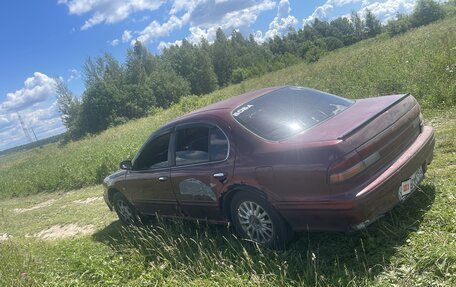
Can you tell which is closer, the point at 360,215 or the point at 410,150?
the point at 360,215

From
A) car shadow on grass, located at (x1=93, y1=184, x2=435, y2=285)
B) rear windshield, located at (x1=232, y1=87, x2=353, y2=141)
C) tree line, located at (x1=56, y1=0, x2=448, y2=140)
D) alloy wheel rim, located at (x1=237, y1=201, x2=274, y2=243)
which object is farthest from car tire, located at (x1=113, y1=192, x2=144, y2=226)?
tree line, located at (x1=56, y1=0, x2=448, y2=140)

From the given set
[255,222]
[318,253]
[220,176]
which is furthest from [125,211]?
[318,253]

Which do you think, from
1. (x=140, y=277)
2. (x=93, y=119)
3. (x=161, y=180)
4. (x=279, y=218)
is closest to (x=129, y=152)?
(x=161, y=180)

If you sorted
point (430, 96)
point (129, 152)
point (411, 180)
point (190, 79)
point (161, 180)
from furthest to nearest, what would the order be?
point (190, 79), point (129, 152), point (430, 96), point (161, 180), point (411, 180)

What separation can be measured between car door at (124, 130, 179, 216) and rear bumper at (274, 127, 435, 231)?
1.97 meters

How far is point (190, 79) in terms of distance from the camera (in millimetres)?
74062

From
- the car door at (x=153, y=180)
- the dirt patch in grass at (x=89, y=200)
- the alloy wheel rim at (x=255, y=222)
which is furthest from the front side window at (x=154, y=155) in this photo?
the dirt patch in grass at (x=89, y=200)

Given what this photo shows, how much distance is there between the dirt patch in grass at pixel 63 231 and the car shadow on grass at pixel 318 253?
3.33m

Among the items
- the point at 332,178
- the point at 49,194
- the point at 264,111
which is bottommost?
the point at 49,194

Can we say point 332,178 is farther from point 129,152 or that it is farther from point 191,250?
point 129,152

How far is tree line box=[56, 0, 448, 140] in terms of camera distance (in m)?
62.0

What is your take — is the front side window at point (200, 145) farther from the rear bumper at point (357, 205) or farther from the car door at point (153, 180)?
the rear bumper at point (357, 205)

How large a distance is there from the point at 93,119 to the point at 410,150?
63.4 meters

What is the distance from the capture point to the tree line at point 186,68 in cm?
6197
